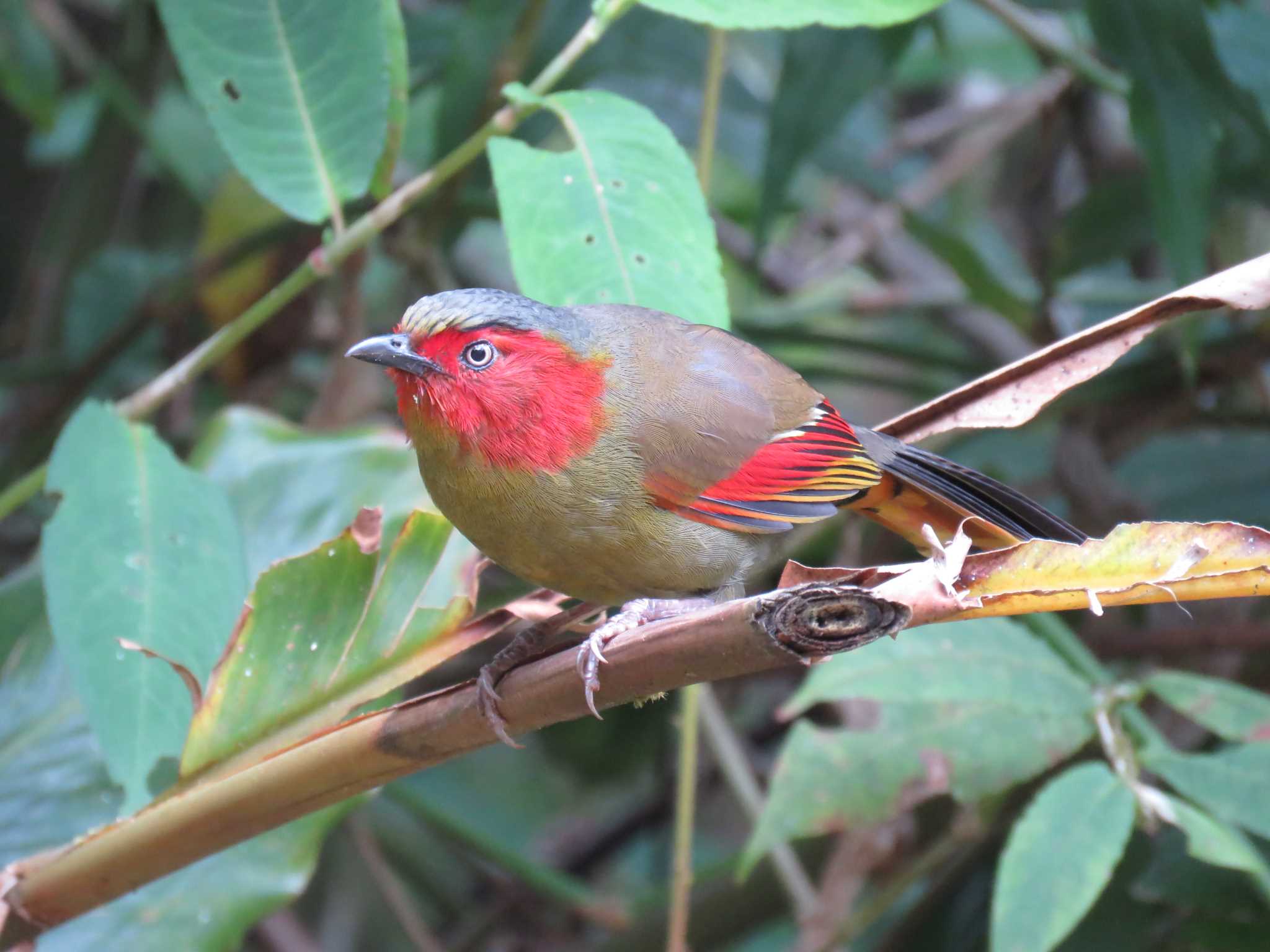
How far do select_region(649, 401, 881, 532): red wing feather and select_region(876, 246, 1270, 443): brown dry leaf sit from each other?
46 cm

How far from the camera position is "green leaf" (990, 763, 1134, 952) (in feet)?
6.35

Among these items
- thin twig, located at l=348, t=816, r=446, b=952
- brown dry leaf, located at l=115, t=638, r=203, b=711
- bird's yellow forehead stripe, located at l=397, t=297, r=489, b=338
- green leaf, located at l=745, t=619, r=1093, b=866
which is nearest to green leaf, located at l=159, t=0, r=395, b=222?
Answer: bird's yellow forehead stripe, located at l=397, t=297, r=489, b=338

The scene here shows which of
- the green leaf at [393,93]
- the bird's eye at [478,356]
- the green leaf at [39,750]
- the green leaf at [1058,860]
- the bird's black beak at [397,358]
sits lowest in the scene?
the green leaf at [1058,860]

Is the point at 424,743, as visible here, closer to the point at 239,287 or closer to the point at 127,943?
the point at 127,943

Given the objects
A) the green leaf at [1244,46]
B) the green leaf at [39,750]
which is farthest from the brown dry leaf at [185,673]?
the green leaf at [1244,46]

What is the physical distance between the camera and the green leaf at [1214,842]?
196 cm

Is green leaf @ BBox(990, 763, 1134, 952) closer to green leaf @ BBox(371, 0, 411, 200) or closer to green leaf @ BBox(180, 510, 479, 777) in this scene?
green leaf @ BBox(180, 510, 479, 777)

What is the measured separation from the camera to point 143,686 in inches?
76.8

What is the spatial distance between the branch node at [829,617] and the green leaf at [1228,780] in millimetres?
1232

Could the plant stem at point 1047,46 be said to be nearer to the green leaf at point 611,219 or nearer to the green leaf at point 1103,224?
the green leaf at point 1103,224

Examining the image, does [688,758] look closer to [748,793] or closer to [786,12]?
[748,793]

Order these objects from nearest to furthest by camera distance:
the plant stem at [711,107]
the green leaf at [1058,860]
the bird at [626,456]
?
the green leaf at [1058,860] → the bird at [626,456] → the plant stem at [711,107]

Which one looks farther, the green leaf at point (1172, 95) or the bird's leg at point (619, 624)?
the green leaf at point (1172, 95)

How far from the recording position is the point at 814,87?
121 inches
